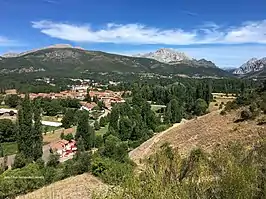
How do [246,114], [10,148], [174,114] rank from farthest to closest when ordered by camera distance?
1. [174,114]
2. [10,148]
3. [246,114]

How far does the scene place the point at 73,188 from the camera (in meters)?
20.0

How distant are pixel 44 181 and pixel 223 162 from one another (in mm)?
17258

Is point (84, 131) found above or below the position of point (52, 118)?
above

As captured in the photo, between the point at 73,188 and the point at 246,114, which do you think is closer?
the point at 73,188

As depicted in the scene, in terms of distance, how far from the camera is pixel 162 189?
20.0 ft

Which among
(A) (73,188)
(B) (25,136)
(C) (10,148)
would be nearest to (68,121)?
(C) (10,148)

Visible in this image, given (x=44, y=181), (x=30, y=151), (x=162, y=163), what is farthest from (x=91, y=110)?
(x=162, y=163)

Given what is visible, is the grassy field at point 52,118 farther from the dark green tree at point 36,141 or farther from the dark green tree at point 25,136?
the dark green tree at point 25,136

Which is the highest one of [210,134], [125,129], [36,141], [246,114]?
[246,114]

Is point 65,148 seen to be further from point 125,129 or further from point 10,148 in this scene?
point 10,148

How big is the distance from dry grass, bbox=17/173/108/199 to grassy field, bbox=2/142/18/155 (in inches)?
1368

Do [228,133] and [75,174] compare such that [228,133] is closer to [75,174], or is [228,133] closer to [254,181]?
[75,174]

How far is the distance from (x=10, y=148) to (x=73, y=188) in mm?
41935

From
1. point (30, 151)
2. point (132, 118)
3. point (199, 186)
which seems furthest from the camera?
point (132, 118)
